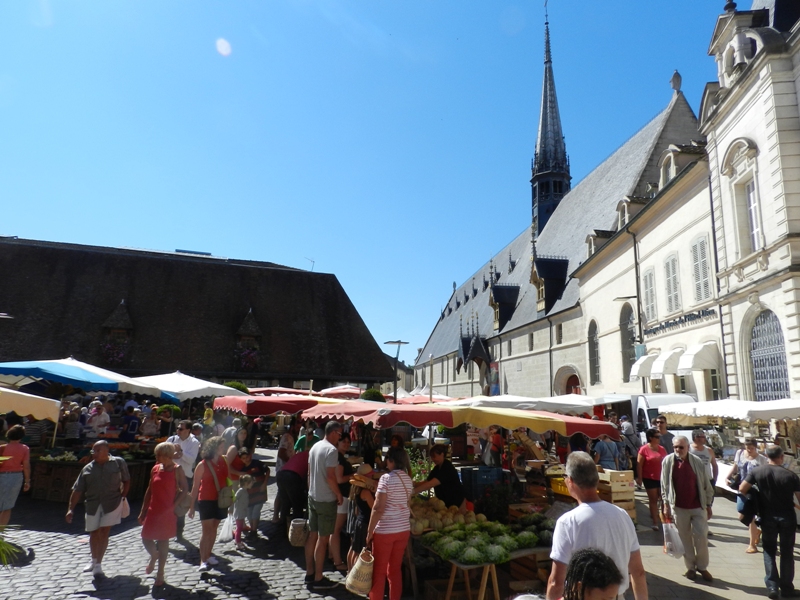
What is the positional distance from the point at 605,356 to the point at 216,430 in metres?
16.6

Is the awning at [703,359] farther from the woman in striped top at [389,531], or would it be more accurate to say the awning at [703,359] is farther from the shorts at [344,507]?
the woman in striped top at [389,531]

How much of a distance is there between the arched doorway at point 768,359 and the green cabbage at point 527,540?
31.0 ft

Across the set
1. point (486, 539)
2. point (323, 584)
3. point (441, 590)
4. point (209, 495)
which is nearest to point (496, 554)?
point (486, 539)

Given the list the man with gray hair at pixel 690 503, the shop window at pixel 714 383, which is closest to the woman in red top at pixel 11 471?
the man with gray hair at pixel 690 503

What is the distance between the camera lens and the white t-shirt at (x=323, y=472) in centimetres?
625

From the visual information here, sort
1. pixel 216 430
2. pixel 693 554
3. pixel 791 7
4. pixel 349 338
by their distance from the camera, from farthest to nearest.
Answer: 1. pixel 349 338
2. pixel 216 430
3. pixel 791 7
4. pixel 693 554

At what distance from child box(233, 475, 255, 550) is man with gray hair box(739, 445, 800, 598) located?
257 inches

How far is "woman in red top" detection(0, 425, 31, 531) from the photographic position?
7164 mm

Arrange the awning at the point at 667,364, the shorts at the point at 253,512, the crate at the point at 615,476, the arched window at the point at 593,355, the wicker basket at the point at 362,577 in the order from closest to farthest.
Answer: the wicker basket at the point at 362,577 → the crate at the point at 615,476 → the shorts at the point at 253,512 → the awning at the point at 667,364 → the arched window at the point at 593,355

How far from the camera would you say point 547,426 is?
7.11 metres

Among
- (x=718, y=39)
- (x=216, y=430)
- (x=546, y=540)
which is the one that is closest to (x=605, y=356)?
(x=718, y=39)

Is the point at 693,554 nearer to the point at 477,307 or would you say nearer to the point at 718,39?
the point at 718,39

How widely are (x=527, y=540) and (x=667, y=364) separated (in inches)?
519

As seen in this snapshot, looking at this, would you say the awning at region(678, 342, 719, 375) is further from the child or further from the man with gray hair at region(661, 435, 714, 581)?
the child
